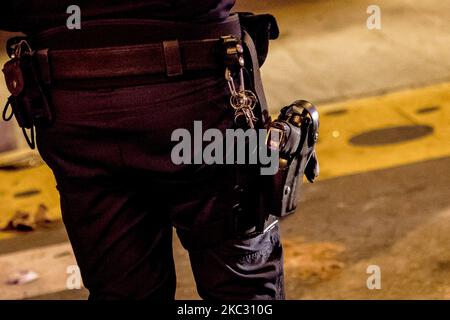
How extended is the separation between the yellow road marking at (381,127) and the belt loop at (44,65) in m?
3.20

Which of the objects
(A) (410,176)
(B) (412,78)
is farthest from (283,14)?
(A) (410,176)

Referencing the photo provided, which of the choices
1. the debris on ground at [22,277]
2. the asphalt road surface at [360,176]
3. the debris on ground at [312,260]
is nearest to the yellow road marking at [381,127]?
the asphalt road surface at [360,176]

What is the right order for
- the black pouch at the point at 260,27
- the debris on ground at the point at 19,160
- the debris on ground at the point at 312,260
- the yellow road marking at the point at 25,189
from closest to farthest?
1. the black pouch at the point at 260,27
2. the debris on ground at the point at 312,260
3. the yellow road marking at the point at 25,189
4. the debris on ground at the point at 19,160

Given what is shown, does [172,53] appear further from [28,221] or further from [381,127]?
[381,127]

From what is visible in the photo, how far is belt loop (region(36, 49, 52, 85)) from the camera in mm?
2146

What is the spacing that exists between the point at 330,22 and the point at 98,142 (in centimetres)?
655

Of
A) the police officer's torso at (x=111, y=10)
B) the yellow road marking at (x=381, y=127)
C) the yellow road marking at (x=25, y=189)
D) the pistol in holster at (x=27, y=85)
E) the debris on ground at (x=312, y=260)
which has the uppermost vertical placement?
the police officer's torso at (x=111, y=10)

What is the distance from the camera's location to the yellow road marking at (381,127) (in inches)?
207

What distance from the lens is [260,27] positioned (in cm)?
240

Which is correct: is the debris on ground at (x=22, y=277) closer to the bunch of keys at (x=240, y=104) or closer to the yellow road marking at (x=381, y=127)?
the yellow road marking at (x=381, y=127)

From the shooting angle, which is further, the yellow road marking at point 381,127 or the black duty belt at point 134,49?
the yellow road marking at point 381,127

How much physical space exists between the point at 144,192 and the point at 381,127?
380cm

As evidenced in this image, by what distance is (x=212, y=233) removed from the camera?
2195mm

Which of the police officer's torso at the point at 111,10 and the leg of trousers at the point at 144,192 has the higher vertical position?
the police officer's torso at the point at 111,10
